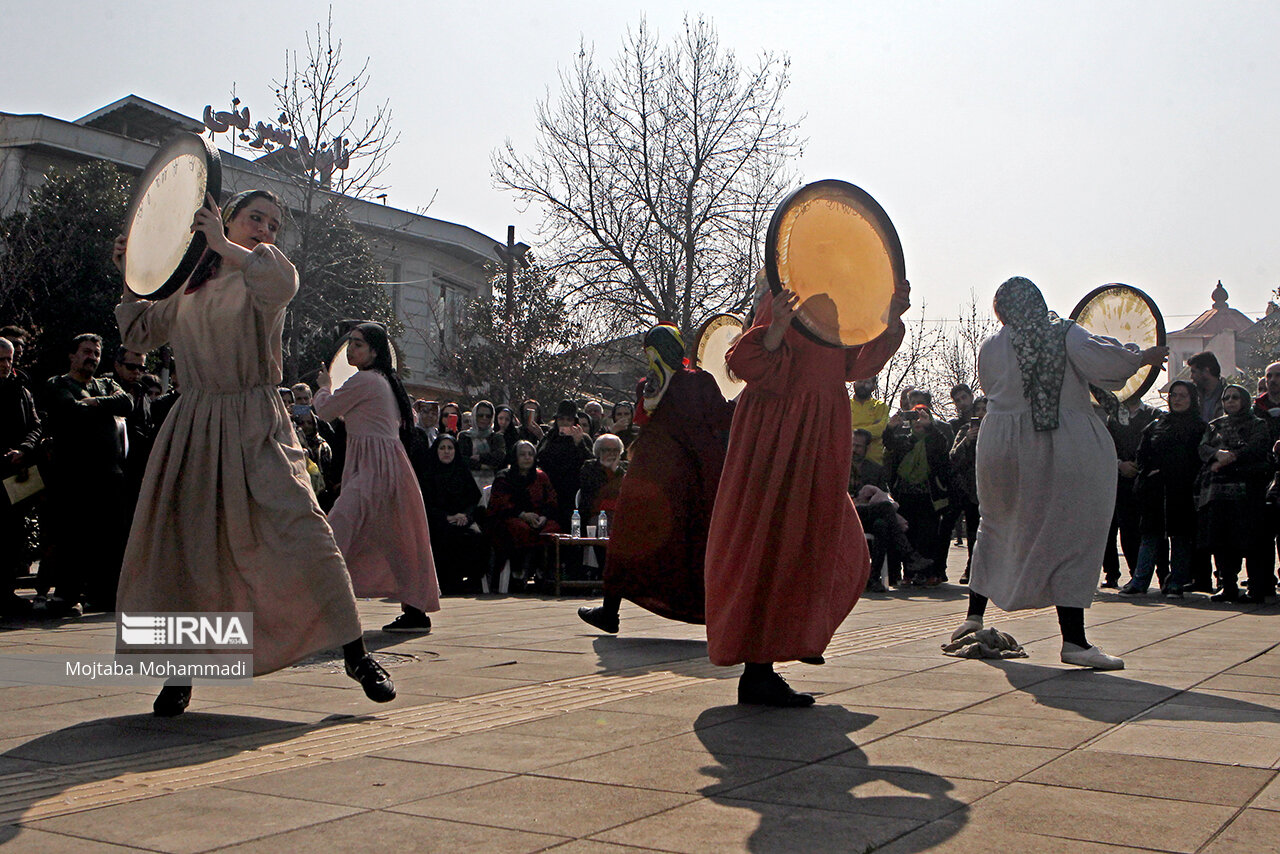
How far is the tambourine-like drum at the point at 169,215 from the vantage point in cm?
518

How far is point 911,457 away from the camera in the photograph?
47.5ft

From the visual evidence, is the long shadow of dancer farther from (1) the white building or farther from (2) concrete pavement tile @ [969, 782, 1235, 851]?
(1) the white building

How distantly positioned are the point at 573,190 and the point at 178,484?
29.3 metres

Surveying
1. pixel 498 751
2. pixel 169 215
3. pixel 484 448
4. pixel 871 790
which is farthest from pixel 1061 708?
pixel 484 448

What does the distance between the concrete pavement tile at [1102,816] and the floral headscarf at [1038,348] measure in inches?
145

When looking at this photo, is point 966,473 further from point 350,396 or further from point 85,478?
point 85,478

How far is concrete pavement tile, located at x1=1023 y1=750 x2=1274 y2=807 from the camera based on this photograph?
375 centimetres

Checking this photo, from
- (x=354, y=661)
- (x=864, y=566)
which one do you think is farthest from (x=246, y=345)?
(x=864, y=566)

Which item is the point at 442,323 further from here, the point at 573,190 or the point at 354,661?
the point at 354,661

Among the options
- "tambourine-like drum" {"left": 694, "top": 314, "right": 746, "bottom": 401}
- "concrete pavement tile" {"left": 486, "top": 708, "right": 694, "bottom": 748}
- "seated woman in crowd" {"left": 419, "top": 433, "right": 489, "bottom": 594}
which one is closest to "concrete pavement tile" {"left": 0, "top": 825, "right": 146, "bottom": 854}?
"concrete pavement tile" {"left": 486, "top": 708, "right": 694, "bottom": 748}

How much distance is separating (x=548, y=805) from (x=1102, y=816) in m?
1.50

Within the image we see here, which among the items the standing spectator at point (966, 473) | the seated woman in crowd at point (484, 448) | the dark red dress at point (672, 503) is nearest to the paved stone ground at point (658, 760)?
the dark red dress at point (672, 503)

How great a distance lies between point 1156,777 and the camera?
3959mm

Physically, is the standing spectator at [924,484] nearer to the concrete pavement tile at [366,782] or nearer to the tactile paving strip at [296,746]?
the tactile paving strip at [296,746]
